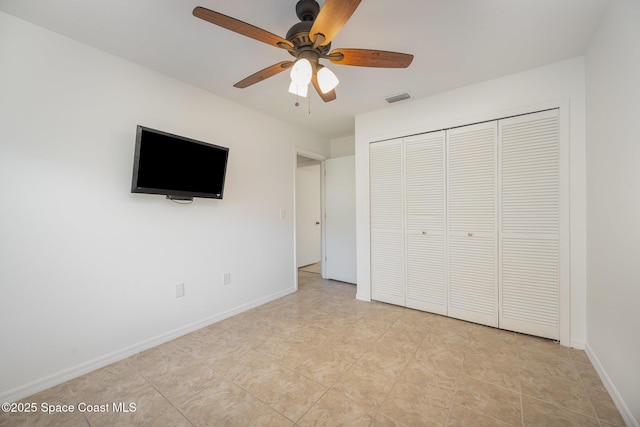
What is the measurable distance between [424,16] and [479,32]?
1.60ft

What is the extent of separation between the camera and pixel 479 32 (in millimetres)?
1812

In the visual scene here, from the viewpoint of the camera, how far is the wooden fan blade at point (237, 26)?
1180mm

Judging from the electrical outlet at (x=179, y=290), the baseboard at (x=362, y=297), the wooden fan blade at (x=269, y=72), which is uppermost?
the wooden fan blade at (x=269, y=72)

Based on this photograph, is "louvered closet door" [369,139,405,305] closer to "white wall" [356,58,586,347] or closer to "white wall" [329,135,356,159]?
"white wall" [356,58,586,347]

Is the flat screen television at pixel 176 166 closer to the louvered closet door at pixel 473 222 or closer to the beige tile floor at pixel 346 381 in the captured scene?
the beige tile floor at pixel 346 381

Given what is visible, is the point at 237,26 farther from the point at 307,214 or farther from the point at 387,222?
the point at 307,214

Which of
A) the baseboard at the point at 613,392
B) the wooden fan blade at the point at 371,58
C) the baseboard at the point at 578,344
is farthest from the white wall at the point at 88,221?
the baseboard at the point at 578,344

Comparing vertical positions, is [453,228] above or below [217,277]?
above

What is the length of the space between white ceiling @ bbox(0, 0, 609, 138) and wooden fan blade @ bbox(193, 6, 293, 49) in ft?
1.10

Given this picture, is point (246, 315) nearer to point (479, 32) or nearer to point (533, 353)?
point (533, 353)

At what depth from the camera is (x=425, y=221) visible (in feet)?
9.54

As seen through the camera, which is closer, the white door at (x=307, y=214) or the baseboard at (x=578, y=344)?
the baseboard at (x=578, y=344)

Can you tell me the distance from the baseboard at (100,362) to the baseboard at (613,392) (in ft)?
10.2

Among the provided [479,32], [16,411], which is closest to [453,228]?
[479,32]
